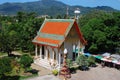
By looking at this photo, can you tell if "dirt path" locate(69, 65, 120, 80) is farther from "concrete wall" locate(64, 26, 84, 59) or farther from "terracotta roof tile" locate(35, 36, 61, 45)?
"terracotta roof tile" locate(35, 36, 61, 45)

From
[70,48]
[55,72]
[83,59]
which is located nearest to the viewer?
[55,72]

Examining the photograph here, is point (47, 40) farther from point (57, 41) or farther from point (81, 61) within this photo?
point (81, 61)

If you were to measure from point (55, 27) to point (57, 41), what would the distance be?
3359 millimetres

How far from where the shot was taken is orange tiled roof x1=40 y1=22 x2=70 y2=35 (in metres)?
36.7

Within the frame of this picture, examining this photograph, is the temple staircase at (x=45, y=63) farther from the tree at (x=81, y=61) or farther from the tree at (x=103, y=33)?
the tree at (x=103, y=33)

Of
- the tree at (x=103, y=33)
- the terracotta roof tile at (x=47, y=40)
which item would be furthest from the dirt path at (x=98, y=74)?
the tree at (x=103, y=33)

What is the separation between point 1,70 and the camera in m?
28.0

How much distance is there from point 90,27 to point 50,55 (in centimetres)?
890

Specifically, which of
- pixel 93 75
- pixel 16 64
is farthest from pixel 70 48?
pixel 16 64

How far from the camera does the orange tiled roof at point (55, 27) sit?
36684mm

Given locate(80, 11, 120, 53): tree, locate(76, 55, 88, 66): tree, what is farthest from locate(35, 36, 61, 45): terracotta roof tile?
locate(80, 11, 120, 53): tree

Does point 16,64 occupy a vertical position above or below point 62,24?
below

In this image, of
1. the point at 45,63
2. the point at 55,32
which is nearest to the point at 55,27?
the point at 55,32

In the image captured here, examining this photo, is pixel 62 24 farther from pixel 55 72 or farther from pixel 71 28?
pixel 55 72
